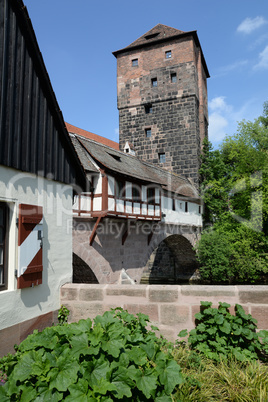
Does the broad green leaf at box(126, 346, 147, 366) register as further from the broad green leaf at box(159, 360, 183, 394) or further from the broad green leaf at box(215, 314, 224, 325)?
the broad green leaf at box(215, 314, 224, 325)

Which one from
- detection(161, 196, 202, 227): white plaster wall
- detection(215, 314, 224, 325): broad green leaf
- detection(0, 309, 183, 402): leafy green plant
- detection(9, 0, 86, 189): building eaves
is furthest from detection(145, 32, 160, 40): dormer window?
detection(0, 309, 183, 402): leafy green plant

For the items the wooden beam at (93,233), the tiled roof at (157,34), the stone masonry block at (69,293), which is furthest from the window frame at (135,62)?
the stone masonry block at (69,293)

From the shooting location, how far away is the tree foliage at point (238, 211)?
892 inches

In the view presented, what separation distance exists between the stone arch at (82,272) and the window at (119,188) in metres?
3.20

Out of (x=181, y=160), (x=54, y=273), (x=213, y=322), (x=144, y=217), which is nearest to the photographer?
(x=213, y=322)

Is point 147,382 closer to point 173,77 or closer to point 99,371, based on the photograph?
point 99,371

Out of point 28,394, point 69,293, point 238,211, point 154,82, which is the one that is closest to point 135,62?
point 154,82

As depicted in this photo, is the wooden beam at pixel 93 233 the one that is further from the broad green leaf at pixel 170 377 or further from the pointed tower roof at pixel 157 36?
the pointed tower roof at pixel 157 36

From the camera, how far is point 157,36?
27.5 meters

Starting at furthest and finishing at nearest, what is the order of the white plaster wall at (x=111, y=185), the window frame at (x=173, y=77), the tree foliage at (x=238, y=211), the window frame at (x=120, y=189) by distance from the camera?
the window frame at (x=173, y=77) < the tree foliage at (x=238, y=211) < the window frame at (x=120, y=189) < the white plaster wall at (x=111, y=185)

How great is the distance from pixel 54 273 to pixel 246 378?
2940 millimetres

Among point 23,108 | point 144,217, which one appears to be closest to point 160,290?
point 23,108

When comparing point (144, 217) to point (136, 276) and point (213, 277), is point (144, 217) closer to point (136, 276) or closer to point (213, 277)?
point (136, 276)

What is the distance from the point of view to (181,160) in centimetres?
2634
